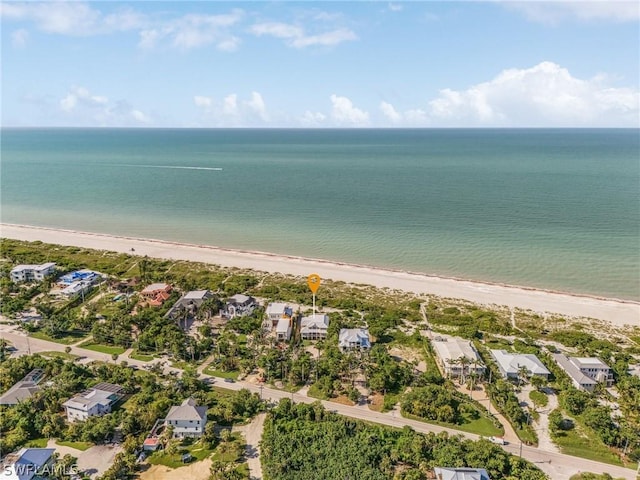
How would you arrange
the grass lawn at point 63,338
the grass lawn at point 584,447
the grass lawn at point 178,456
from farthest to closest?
the grass lawn at point 63,338 < the grass lawn at point 584,447 < the grass lawn at point 178,456

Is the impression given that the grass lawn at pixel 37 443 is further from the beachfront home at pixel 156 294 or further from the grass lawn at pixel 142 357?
the beachfront home at pixel 156 294

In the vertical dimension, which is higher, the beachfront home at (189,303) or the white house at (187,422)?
the beachfront home at (189,303)

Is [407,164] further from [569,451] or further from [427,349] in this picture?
[569,451]

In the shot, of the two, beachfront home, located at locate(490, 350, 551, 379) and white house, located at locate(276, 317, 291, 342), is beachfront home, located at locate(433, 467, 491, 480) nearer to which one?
beachfront home, located at locate(490, 350, 551, 379)

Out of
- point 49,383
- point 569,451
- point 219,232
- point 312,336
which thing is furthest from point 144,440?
point 219,232

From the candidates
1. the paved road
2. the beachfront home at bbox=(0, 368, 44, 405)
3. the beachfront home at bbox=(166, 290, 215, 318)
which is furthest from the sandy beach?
the beachfront home at bbox=(0, 368, 44, 405)

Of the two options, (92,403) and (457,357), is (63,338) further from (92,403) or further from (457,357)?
(457,357)

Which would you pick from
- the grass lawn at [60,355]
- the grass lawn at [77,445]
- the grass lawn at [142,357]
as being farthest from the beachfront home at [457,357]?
the grass lawn at [60,355]
